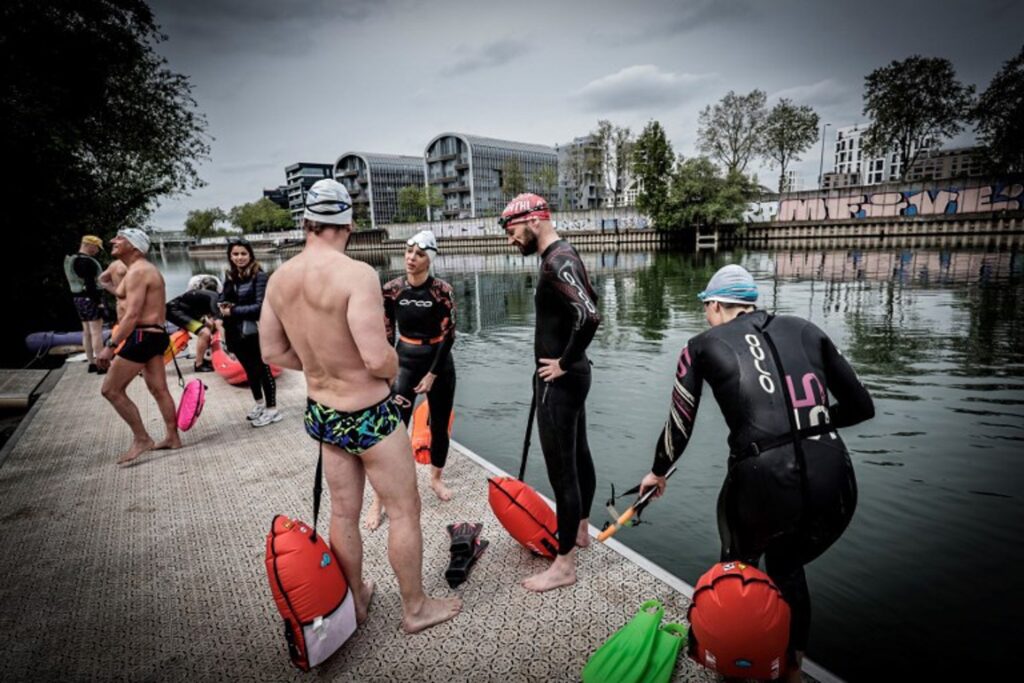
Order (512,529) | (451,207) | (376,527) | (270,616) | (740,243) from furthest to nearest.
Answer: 1. (451,207)
2. (740,243)
3. (376,527)
4. (512,529)
5. (270,616)

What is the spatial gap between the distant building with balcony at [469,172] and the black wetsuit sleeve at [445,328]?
10321 centimetres

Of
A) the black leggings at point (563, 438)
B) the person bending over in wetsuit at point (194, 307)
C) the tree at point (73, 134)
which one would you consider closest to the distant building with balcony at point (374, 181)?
the tree at point (73, 134)

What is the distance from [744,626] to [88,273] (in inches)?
477

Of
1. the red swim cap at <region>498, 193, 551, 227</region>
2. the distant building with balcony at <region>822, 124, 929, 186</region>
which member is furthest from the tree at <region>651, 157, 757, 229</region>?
the distant building with balcony at <region>822, 124, 929, 186</region>

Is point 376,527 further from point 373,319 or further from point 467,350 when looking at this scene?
point 467,350

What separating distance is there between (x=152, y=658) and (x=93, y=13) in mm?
21127

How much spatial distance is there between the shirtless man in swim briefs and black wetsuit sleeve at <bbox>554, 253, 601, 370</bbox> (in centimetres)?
115

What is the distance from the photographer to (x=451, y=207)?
112 metres

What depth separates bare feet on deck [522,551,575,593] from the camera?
3.28 m

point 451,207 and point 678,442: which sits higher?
point 451,207

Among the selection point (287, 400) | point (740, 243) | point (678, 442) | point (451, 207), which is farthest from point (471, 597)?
point (451, 207)

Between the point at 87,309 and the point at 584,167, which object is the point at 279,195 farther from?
the point at 87,309

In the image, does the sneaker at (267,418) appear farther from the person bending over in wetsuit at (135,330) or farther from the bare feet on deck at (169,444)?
the person bending over in wetsuit at (135,330)

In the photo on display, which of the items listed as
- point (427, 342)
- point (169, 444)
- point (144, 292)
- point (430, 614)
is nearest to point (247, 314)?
point (144, 292)
